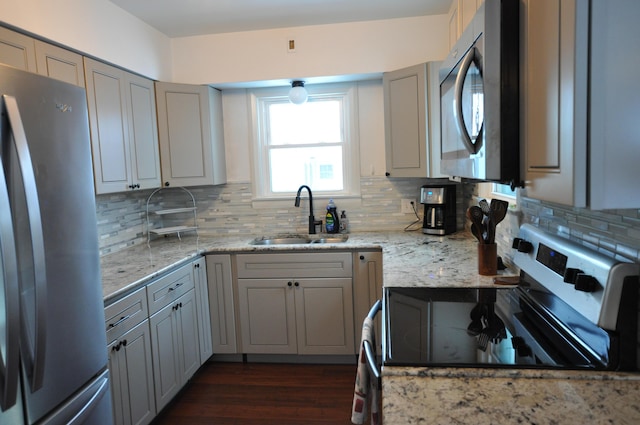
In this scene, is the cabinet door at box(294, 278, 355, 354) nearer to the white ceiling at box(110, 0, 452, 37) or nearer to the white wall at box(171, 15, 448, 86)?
the white wall at box(171, 15, 448, 86)

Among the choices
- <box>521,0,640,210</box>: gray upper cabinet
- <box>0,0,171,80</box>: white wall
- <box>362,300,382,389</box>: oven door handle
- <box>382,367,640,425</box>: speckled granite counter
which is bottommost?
<box>362,300,382,389</box>: oven door handle

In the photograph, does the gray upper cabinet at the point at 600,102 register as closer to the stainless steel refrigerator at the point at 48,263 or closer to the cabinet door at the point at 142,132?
the stainless steel refrigerator at the point at 48,263

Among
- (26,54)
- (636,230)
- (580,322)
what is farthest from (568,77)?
(26,54)

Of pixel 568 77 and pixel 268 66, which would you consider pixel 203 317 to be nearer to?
pixel 268 66

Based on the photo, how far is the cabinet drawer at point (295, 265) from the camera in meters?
2.96

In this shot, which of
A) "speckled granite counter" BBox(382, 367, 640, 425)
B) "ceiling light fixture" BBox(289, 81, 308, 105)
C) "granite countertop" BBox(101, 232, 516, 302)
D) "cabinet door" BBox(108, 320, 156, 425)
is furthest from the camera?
"ceiling light fixture" BBox(289, 81, 308, 105)

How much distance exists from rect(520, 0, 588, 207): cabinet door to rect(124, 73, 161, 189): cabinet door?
2.52m

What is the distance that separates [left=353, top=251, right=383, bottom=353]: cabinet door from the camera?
2920mm

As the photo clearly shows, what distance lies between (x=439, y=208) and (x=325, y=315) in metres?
1.13

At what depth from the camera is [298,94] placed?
10.6ft

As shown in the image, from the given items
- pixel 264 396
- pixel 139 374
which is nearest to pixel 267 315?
pixel 264 396

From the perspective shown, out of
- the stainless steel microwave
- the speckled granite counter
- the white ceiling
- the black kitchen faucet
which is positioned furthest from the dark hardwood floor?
the white ceiling

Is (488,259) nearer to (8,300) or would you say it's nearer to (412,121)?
(412,121)

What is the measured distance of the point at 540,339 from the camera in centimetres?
121
